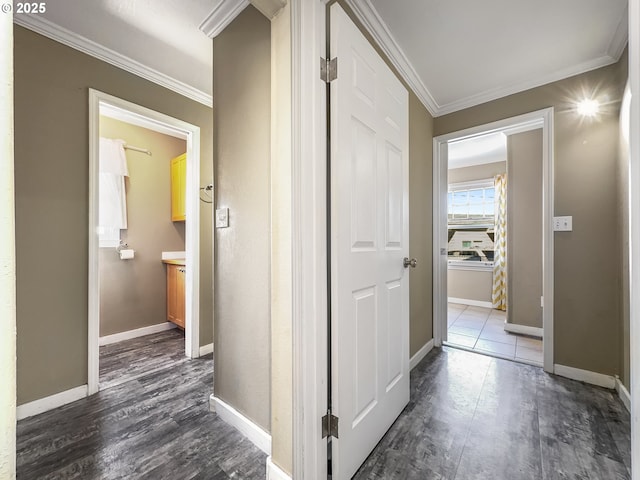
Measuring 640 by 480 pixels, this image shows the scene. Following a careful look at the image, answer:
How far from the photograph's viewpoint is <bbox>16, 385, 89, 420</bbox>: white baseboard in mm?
1637

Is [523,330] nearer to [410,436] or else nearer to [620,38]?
[410,436]

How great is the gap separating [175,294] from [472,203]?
15.5 feet

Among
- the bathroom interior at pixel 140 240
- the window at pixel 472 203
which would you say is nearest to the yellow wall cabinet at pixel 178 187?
the bathroom interior at pixel 140 240

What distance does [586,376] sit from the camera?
2.04m

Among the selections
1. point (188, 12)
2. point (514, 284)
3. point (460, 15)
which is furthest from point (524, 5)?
point (514, 284)

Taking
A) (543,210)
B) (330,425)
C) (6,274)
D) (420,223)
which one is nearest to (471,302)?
(543,210)

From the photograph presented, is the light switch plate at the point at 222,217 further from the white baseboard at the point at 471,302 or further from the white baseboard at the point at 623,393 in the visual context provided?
the white baseboard at the point at 471,302

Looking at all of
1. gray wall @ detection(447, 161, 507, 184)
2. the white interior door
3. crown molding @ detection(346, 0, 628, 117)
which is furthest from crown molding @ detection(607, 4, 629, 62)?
gray wall @ detection(447, 161, 507, 184)

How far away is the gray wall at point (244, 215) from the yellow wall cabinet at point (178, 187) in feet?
5.43

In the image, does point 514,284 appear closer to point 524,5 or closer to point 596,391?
point 596,391

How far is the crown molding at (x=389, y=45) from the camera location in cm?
158

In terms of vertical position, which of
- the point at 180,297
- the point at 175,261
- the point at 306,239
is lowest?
the point at 180,297

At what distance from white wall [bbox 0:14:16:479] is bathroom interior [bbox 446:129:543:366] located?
307cm

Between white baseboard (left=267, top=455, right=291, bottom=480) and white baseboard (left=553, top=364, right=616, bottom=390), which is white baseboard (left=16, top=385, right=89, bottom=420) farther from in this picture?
white baseboard (left=553, top=364, right=616, bottom=390)
